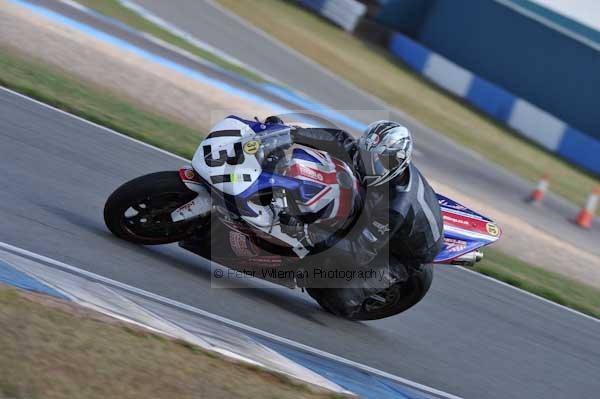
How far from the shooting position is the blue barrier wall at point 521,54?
24.2m

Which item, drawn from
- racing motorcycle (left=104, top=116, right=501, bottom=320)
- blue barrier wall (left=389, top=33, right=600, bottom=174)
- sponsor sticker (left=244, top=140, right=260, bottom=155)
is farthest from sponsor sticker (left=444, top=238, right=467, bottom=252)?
blue barrier wall (left=389, top=33, right=600, bottom=174)

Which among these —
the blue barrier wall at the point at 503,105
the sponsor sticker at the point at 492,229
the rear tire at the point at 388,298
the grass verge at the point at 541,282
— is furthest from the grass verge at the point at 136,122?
the blue barrier wall at the point at 503,105

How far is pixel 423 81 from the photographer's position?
2508 centimetres

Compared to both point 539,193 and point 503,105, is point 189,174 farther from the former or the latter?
point 503,105

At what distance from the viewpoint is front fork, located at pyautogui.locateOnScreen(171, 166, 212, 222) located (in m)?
5.79

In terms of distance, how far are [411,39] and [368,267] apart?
24.1 meters

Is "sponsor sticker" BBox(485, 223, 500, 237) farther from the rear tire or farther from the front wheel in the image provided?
the front wheel

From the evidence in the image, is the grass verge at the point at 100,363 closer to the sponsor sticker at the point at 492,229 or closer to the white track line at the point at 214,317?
the white track line at the point at 214,317

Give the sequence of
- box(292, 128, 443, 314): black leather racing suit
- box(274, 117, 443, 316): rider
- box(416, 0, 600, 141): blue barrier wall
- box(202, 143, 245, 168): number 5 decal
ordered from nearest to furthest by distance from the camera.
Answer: box(202, 143, 245, 168): number 5 decal, box(274, 117, 443, 316): rider, box(292, 128, 443, 314): black leather racing suit, box(416, 0, 600, 141): blue barrier wall

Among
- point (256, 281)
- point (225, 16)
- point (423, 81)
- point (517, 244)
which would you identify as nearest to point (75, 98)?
point (256, 281)

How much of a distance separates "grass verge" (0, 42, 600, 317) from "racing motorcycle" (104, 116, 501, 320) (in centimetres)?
353

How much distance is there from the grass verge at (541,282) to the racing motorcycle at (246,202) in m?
3.23

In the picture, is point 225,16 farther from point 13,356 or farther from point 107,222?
point 13,356

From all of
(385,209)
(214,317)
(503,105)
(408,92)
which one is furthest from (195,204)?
(503,105)
